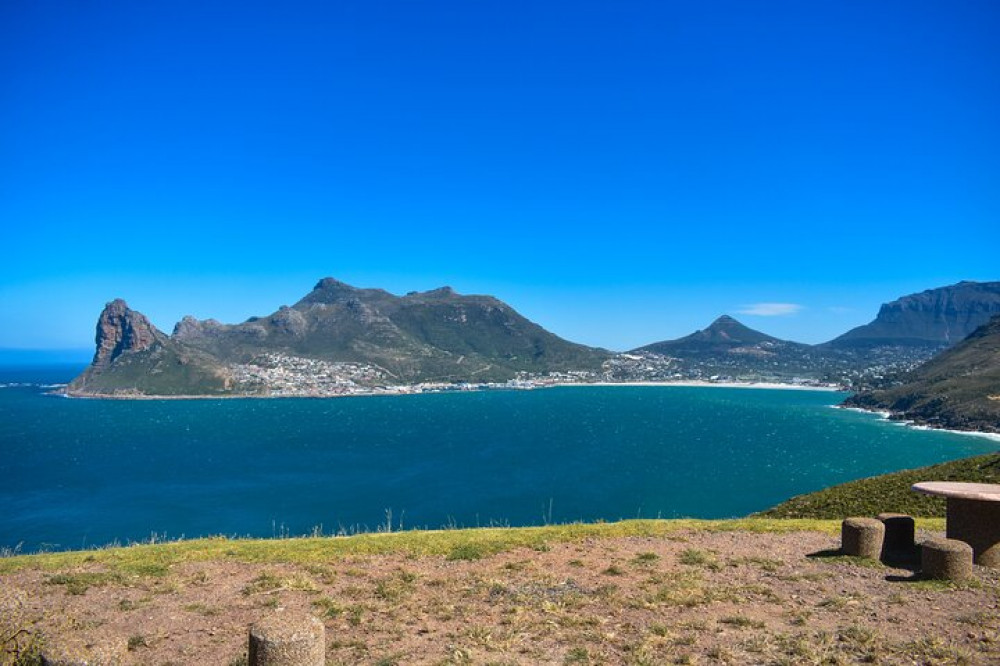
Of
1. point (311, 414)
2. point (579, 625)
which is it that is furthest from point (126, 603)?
point (311, 414)

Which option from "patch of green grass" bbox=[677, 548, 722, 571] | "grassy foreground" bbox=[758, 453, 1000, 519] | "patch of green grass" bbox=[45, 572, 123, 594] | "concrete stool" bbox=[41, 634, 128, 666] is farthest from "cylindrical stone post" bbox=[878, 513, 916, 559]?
"patch of green grass" bbox=[45, 572, 123, 594]

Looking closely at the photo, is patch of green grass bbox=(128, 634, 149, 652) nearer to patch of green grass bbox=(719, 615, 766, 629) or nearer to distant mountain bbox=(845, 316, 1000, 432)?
patch of green grass bbox=(719, 615, 766, 629)

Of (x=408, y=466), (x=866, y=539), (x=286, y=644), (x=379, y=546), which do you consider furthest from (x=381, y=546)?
(x=408, y=466)

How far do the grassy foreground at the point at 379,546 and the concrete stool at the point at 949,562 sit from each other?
4.73 metres

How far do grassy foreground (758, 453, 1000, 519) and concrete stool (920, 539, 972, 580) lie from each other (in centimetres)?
1158

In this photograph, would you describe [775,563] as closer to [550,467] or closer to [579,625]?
[579,625]

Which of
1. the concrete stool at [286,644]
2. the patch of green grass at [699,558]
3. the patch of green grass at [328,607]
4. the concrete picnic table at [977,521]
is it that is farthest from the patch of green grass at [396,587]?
the concrete picnic table at [977,521]

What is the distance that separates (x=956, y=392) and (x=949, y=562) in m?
162

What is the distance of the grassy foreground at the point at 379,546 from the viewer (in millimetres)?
12578

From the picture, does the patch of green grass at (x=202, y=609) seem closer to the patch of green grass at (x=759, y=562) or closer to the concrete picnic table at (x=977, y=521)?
the patch of green grass at (x=759, y=562)

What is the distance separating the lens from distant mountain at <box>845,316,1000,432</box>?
404ft

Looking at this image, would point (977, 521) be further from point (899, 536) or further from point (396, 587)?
point (396, 587)

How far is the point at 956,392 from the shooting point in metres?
138

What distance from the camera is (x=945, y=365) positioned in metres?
177
